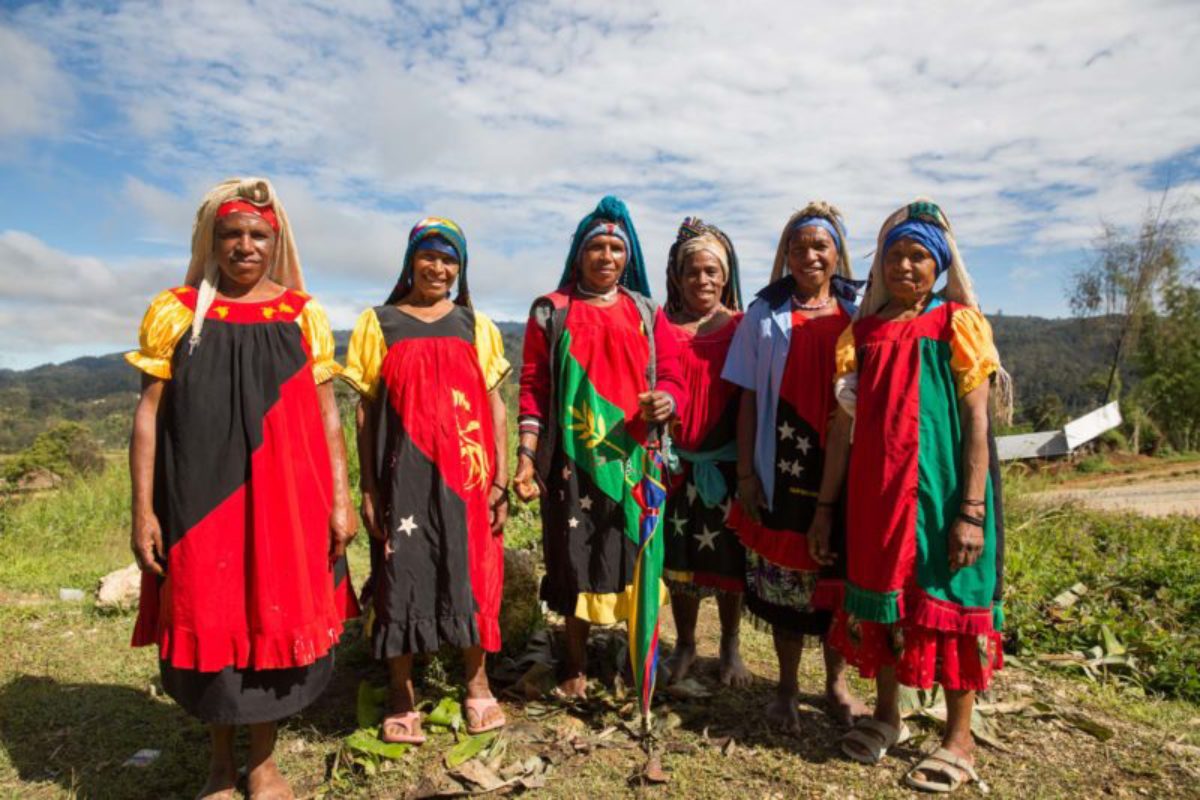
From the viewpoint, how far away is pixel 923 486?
9.25 feet

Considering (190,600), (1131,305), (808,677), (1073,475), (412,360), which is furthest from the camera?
(1131,305)

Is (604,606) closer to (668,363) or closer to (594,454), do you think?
(594,454)

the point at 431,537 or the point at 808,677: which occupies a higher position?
the point at 431,537

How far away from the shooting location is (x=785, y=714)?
11.2 ft

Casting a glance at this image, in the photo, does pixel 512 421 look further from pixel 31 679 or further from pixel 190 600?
pixel 190 600

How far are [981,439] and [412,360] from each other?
7.35 ft

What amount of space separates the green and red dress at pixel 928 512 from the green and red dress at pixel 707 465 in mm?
785

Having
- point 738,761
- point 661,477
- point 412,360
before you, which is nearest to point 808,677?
point 738,761

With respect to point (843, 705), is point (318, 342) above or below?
above

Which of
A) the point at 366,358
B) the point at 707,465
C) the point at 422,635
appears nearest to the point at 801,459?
the point at 707,465

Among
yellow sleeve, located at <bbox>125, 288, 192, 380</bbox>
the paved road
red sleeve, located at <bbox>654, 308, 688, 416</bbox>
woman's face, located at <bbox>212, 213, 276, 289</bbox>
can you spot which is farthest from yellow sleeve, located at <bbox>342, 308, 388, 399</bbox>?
the paved road

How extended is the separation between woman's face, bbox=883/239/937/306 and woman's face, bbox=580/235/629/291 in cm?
114

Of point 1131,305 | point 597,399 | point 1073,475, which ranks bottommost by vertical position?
point 1073,475

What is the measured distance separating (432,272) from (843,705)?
269 cm
